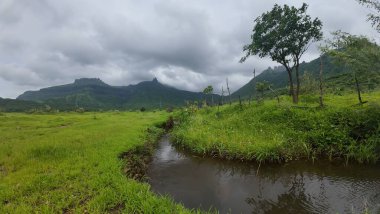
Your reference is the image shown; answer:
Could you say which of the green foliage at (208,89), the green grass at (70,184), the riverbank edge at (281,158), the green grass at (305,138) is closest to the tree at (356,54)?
the green grass at (305,138)

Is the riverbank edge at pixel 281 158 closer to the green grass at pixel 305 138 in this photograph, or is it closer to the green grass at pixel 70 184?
the green grass at pixel 305 138

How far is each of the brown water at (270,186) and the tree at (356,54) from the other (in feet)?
21.9

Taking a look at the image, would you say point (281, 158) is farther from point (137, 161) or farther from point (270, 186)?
point (137, 161)

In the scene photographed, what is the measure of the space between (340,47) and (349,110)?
4952 millimetres

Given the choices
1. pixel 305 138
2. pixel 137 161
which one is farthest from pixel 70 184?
pixel 305 138

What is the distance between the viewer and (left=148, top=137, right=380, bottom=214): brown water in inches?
391

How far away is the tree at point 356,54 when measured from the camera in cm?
1590

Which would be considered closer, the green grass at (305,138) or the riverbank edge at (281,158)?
the riverbank edge at (281,158)

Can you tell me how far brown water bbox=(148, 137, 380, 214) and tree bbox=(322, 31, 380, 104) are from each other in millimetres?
6676

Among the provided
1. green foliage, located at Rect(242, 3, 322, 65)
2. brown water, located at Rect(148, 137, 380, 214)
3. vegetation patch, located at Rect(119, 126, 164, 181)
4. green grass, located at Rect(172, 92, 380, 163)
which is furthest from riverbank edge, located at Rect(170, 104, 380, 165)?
green foliage, located at Rect(242, 3, 322, 65)

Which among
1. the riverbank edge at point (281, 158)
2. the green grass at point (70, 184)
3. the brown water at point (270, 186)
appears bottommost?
the brown water at point (270, 186)

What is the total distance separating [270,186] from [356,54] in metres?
11.7

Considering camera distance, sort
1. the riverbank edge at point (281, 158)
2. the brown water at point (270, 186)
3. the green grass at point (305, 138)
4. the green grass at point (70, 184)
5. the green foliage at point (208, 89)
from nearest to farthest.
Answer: the green grass at point (70, 184)
the brown water at point (270, 186)
the riverbank edge at point (281, 158)
the green grass at point (305, 138)
the green foliage at point (208, 89)

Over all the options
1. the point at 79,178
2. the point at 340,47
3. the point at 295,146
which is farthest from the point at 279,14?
the point at 79,178
